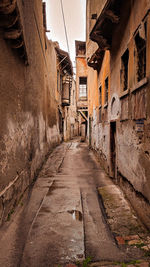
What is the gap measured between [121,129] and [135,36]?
2412 millimetres

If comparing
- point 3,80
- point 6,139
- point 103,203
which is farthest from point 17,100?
point 103,203

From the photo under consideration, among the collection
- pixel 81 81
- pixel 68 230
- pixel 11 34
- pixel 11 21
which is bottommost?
pixel 68 230

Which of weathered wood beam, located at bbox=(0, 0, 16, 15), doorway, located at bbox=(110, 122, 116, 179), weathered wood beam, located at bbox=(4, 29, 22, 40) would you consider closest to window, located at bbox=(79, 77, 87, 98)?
doorway, located at bbox=(110, 122, 116, 179)

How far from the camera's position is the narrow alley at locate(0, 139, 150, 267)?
2.37 meters

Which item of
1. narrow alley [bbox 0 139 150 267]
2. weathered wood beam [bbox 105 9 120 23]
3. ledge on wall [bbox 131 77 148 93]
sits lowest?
narrow alley [bbox 0 139 150 267]

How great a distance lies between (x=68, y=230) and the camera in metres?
2.96

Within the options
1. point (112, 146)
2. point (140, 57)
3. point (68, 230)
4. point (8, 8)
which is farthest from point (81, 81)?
point (68, 230)

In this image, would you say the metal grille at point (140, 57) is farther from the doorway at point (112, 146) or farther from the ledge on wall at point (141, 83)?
the doorway at point (112, 146)

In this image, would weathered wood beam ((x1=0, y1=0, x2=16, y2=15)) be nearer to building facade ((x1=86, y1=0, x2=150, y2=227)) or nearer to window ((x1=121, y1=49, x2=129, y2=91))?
building facade ((x1=86, y1=0, x2=150, y2=227))

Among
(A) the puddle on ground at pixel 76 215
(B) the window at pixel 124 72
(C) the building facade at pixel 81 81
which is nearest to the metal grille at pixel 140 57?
(B) the window at pixel 124 72

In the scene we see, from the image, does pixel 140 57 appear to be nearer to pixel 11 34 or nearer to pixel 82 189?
pixel 11 34

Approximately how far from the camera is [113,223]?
127 inches

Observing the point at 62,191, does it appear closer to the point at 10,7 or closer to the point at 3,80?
the point at 3,80

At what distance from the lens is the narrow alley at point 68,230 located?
237 centimetres
